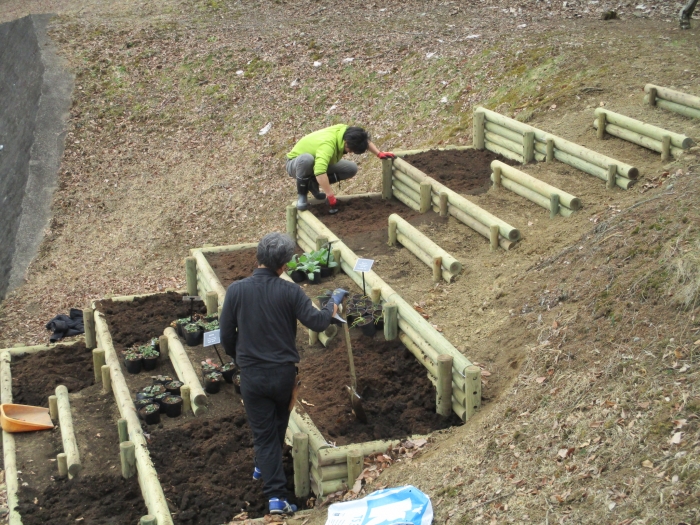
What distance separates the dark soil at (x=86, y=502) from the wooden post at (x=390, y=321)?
238cm

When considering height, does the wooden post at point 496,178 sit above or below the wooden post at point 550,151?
below

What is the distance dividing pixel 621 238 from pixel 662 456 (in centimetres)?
260

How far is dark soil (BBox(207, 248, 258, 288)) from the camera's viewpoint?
8969mm

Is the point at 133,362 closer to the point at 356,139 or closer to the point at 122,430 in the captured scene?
the point at 122,430

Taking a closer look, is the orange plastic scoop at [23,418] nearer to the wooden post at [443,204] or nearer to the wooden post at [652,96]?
the wooden post at [443,204]

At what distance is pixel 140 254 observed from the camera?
43.1 ft

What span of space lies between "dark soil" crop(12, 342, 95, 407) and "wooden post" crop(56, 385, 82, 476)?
0.53 metres

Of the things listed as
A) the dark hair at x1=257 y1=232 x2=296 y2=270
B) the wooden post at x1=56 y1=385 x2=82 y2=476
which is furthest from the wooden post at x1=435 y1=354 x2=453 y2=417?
the wooden post at x1=56 y1=385 x2=82 y2=476

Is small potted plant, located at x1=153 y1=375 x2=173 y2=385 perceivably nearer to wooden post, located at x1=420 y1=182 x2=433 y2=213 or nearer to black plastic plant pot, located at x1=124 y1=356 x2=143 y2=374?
black plastic plant pot, located at x1=124 y1=356 x2=143 y2=374

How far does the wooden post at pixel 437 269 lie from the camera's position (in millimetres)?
7777

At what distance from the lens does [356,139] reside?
9.19 meters

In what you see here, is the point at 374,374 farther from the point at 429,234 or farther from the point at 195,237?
the point at 195,237

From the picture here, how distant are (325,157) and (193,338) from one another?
2.63m

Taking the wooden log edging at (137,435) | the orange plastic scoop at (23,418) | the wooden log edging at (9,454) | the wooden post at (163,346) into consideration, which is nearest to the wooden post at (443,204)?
the wooden post at (163,346)
